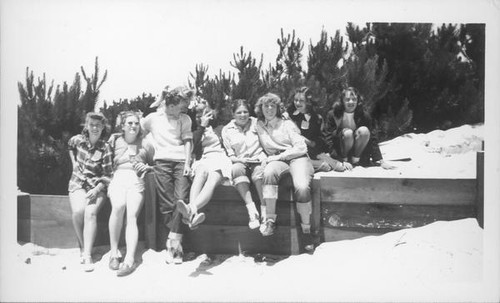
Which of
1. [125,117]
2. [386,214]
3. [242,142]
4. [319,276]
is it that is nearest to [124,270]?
[125,117]

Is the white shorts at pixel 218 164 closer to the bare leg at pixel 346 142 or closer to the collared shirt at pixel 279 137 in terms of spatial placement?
the collared shirt at pixel 279 137

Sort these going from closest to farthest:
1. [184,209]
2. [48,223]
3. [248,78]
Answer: [184,209] < [48,223] < [248,78]

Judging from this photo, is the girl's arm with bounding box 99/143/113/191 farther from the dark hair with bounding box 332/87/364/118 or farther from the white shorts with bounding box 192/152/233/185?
the dark hair with bounding box 332/87/364/118

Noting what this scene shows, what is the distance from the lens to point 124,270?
343 centimetres

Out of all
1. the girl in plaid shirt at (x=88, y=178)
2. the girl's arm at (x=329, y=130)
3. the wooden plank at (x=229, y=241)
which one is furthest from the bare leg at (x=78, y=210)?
the girl's arm at (x=329, y=130)

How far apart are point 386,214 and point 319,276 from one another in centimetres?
69

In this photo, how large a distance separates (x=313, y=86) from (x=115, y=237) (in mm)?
2103

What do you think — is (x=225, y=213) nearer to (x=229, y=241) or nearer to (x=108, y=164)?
(x=229, y=241)

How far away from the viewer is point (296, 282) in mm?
3473

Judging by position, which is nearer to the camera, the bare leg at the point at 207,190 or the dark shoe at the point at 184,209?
the dark shoe at the point at 184,209

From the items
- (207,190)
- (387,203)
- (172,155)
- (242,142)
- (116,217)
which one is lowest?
(116,217)

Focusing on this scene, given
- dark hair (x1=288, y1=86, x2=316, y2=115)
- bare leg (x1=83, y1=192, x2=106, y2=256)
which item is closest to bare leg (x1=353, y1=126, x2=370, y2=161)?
dark hair (x1=288, y1=86, x2=316, y2=115)

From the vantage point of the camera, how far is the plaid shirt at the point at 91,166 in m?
3.66

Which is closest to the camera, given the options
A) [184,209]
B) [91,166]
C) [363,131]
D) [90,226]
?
[184,209]
